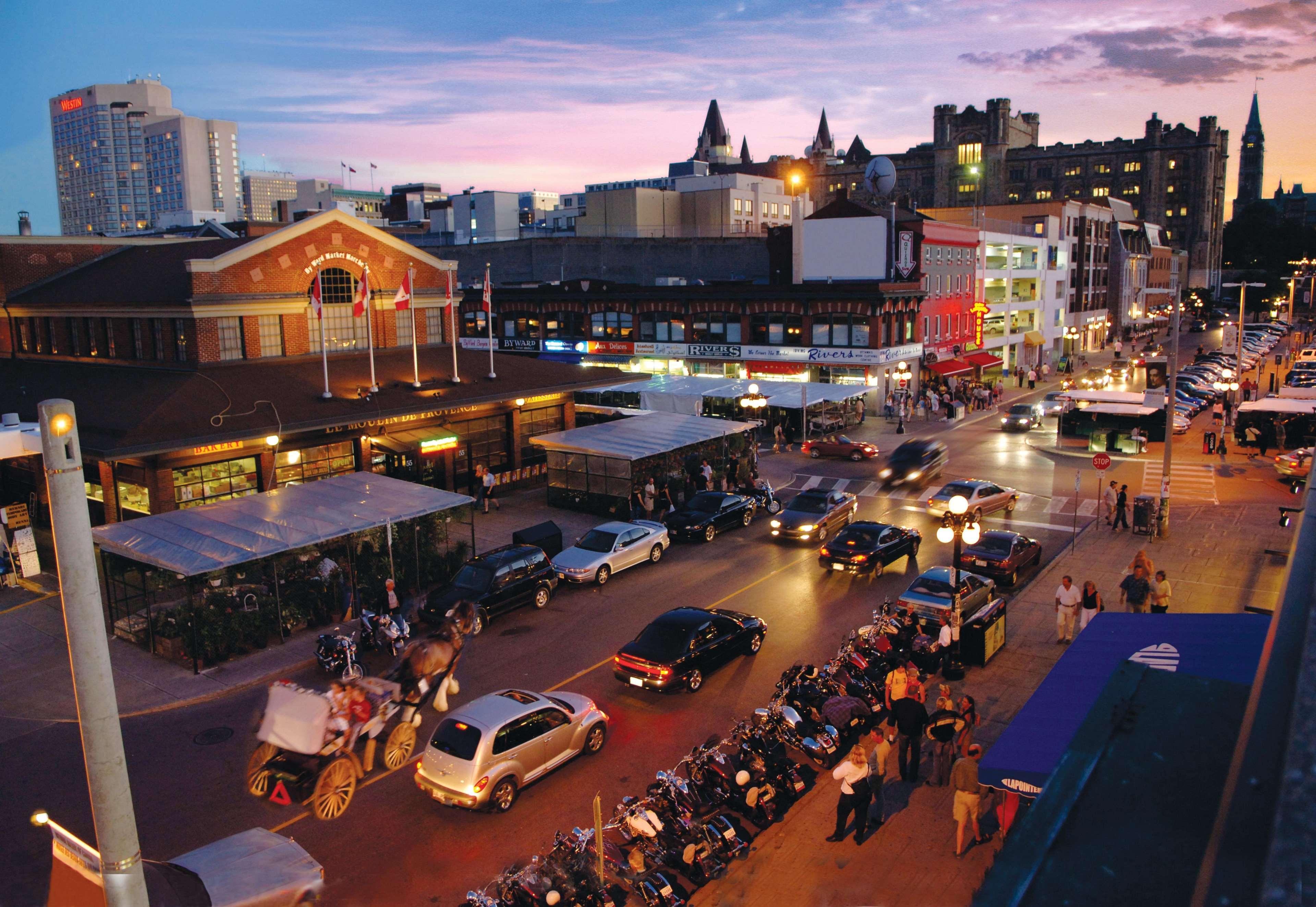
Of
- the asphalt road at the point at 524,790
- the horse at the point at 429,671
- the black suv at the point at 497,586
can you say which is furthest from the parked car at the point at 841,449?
the horse at the point at 429,671

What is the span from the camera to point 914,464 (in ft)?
117

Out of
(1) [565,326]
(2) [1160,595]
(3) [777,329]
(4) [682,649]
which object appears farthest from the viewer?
(1) [565,326]

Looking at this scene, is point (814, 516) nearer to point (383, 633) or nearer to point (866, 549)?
point (866, 549)

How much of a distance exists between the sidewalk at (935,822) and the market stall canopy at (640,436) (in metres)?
13.5

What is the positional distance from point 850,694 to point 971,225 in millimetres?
69009

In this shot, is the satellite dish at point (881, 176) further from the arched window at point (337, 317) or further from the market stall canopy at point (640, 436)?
the arched window at point (337, 317)

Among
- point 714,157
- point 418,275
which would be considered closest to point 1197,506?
point 418,275

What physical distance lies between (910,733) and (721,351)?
4535cm

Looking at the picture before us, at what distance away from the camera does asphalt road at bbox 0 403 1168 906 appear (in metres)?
12.6

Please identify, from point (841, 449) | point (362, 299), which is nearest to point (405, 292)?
point (362, 299)

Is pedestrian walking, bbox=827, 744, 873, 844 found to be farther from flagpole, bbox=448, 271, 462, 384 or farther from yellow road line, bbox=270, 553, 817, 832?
flagpole, bbox=448, 271, 462, 384

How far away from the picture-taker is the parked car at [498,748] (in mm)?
13320

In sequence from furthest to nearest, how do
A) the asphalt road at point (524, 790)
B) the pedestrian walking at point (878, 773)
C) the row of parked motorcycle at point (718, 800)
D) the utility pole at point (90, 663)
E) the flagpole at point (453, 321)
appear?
the flagpole at point (453, 321), the pedestrian walking at point (878, 773), the asphalt road at point (524, 790), the row of parked motorcycle at point (718, 800), the utility pole at point (90, 663)

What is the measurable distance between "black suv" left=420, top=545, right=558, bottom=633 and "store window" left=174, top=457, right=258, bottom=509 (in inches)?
344
